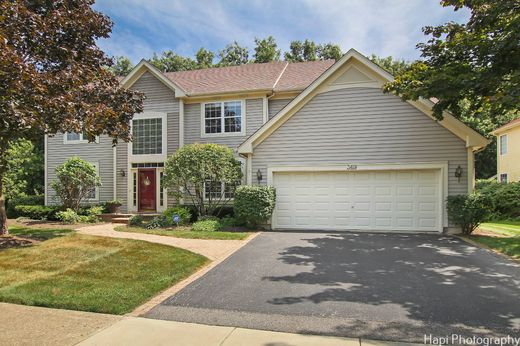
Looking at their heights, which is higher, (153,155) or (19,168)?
(153,155)

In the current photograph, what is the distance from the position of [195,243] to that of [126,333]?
19.1 ft

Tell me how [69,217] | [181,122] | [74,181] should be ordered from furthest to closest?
[181,122], [74,181], [69,217]

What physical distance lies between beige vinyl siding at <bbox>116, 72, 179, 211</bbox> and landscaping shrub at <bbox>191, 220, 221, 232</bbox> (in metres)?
4.62

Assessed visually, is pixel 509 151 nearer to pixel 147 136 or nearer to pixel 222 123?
pixel 222 123

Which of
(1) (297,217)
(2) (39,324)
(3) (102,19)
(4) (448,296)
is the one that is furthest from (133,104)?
(4) (448,296)

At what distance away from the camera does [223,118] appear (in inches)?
652

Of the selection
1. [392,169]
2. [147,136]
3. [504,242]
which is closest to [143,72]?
[147,136]

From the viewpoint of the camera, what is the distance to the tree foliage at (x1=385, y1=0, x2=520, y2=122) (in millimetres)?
7832

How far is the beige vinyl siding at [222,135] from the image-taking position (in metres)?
16.2

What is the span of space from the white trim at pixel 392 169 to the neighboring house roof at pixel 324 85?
1.15 meters

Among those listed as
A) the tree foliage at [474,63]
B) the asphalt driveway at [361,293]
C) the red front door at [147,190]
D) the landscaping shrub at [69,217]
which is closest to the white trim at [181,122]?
the red front door at [147,190]

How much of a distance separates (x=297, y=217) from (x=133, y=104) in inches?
281

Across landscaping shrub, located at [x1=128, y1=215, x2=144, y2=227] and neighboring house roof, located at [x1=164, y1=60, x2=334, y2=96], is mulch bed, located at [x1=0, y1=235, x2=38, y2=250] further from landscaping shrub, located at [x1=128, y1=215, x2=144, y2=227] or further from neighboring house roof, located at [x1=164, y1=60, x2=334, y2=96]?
Result: neighboring house roof, located at [x1=164, y1=60, x2=334, y2=96]

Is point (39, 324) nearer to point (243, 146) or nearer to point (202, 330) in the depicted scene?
point (202, 330)
